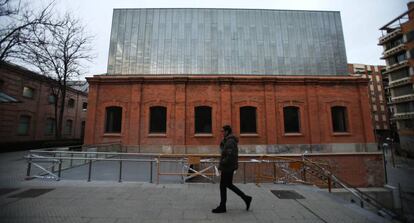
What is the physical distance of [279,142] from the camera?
45.6ft

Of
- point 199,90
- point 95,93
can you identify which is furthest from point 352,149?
point 95,93

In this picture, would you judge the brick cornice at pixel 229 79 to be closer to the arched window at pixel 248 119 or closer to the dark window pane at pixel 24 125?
the arched window at pixel 248 119

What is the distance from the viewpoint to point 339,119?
1502cm

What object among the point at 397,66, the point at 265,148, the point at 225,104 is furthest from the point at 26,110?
the point at 397,66

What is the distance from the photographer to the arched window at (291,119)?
14609mm

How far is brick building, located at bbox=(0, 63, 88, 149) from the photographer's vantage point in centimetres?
1625

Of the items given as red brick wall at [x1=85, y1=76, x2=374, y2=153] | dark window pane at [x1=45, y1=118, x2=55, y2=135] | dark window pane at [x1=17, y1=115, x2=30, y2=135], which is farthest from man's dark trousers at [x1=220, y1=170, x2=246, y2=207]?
dark window pane at [x1=45, y1=118, x2=55, y2=135]

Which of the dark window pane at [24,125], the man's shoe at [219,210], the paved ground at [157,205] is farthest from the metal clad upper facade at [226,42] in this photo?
the man's shoe at [219,210]

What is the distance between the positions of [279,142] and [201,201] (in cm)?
1061

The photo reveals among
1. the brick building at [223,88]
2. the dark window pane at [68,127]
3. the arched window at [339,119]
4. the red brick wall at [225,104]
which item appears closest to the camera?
the red brick wall at [225,104]

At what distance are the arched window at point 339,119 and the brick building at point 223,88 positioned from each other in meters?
0.08

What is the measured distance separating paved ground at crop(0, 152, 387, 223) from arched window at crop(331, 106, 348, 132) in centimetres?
1134

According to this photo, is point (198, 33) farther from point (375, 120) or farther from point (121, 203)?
point (375, 120)

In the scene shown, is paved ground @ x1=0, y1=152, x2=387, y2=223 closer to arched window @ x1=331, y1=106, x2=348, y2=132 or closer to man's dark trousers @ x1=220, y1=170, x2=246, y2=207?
man's dark trousers @ x1=220, y1=170, x2=246, y2=207
